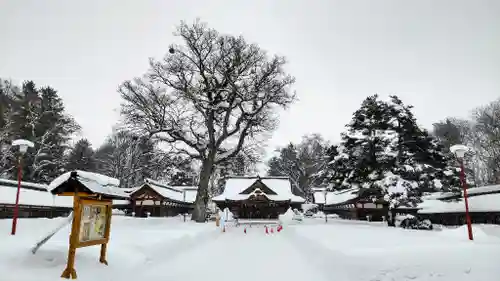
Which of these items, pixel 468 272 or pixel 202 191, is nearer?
pixel 468 272

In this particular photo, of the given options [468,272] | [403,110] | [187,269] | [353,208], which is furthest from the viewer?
[353,208]

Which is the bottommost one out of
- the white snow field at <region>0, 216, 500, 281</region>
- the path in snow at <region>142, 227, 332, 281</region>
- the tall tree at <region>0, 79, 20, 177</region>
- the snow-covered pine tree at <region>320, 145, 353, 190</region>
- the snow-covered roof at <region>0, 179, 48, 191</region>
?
the path in snow at <region>142, 227, 332, 281</region>

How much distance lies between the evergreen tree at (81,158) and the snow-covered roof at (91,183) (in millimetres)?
39968

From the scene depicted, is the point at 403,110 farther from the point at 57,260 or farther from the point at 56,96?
the point at 56,96

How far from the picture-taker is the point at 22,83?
35.6 m

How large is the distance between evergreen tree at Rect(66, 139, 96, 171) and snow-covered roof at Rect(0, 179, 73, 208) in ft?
58.2

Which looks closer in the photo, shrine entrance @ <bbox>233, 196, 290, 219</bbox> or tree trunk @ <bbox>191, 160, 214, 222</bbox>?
tree trunk @ <bbox>191, 160, 214, 222</bbox>

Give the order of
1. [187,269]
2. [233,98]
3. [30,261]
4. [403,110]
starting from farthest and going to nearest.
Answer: [233,98], [403,110], [187,269], [30,261]

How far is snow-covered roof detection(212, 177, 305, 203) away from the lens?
37.3 m

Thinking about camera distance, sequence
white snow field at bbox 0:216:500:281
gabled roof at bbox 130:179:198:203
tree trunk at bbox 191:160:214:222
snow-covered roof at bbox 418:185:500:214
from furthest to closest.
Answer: gabled roof at bbox 130:179:198:203, tree trunk at bbox 191:160:214:222, snow-covered roof at bbox 418:185:500:214, white snow field at bbox 0:216:500:281

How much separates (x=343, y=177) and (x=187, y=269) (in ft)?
75.2

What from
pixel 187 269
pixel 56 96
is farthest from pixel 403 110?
pixel 56 96

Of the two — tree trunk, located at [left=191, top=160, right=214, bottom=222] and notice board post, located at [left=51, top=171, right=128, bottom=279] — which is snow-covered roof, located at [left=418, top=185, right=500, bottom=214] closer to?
tree trunk, located at [left=191, top=160, right=214, bottom=222]

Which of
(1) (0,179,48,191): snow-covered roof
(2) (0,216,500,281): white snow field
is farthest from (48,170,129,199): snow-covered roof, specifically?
(1) (0,179,48,191): snow-covered roof
